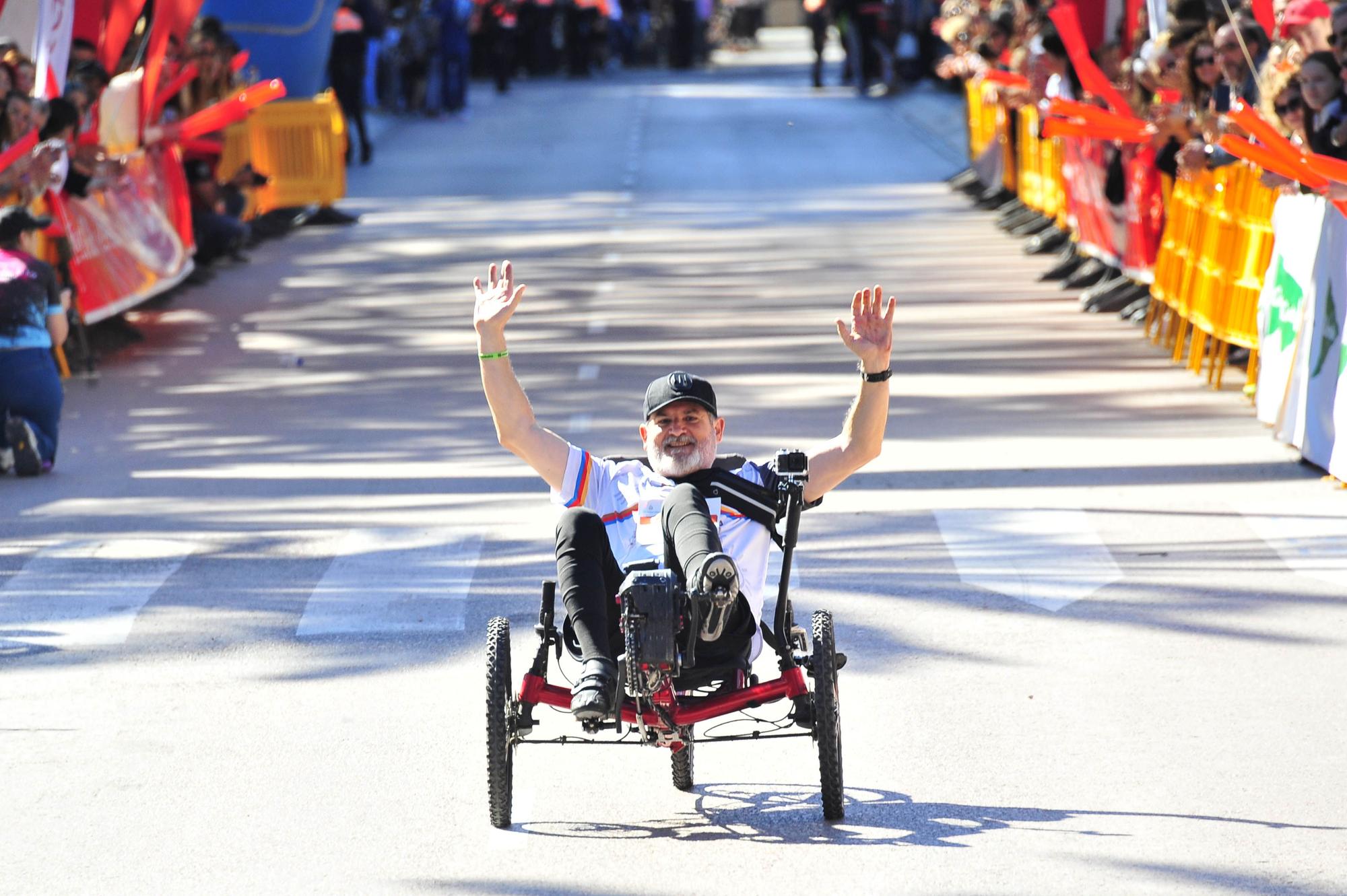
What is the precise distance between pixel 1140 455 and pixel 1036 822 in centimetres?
569

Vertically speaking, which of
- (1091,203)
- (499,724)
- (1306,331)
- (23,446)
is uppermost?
(499,724)

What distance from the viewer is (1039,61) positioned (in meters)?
18.9

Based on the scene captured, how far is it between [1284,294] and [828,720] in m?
6.90

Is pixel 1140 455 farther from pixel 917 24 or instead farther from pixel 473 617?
pixel 917 24

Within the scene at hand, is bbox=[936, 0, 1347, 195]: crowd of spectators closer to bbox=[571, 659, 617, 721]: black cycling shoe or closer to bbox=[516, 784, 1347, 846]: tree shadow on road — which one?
bbox=[516, 784, 1347, 846]: tree shadow on road

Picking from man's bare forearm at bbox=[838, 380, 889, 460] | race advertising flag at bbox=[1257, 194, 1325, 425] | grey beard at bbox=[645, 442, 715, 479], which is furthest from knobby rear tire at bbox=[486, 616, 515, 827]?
race advertising flag at bbox=[1257, 194, 1325, 425]

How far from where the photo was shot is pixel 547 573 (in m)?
9.05

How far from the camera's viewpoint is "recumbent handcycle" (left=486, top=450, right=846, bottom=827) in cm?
552

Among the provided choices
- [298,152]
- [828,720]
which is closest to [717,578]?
[828,720]

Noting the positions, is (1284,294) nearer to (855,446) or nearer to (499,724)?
(855,446)

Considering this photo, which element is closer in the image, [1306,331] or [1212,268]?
[1306,331]

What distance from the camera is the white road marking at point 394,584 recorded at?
8.31m

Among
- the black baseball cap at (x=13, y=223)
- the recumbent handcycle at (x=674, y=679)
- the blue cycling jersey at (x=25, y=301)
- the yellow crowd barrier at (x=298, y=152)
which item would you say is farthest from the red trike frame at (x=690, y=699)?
the yellow crowd barrier at (x=298, y=152)

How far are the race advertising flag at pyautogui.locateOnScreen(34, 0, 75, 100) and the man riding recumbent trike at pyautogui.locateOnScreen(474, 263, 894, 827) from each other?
31.7 ft
